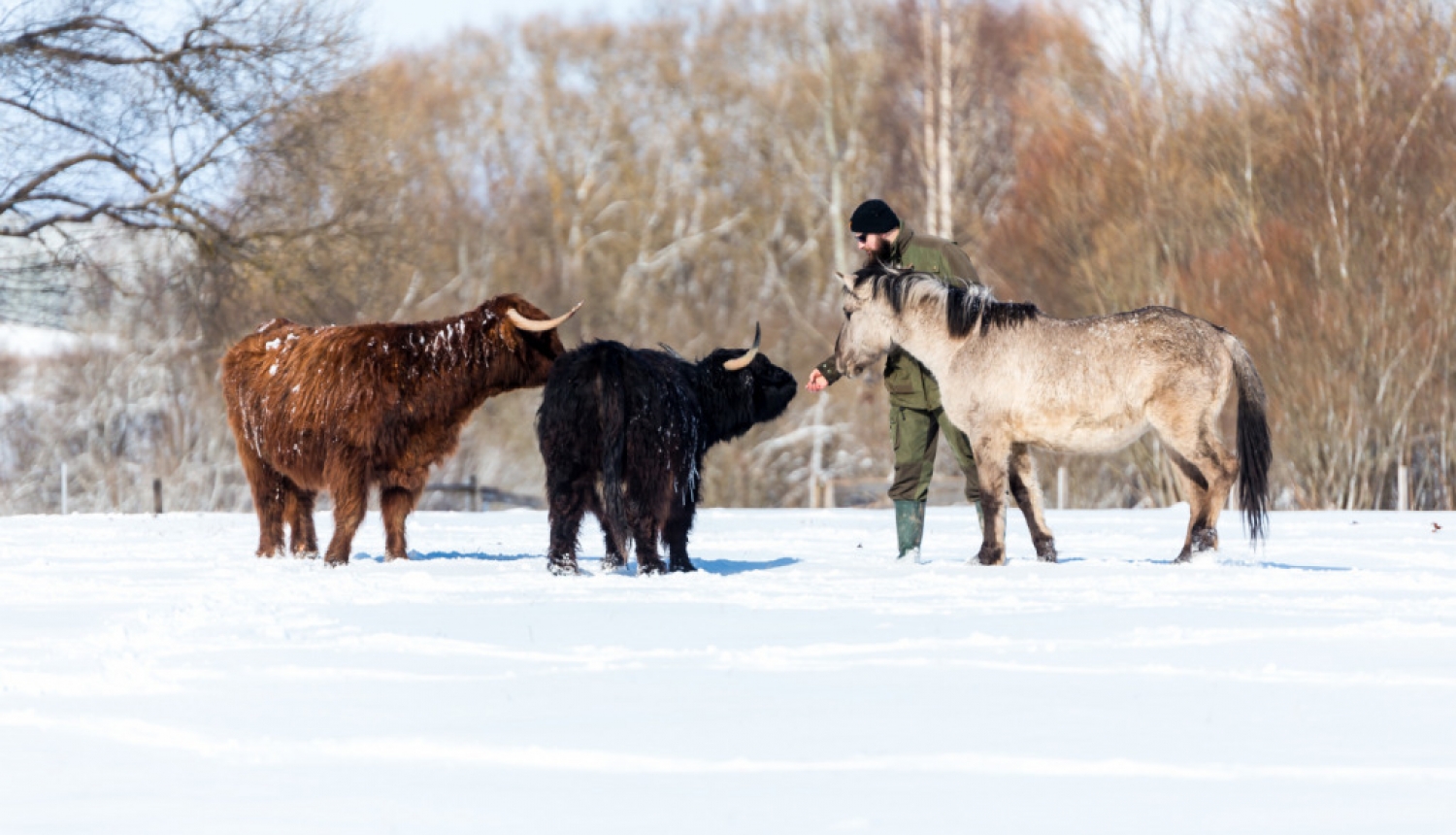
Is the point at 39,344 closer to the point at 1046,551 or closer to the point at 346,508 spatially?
the point at 346,508

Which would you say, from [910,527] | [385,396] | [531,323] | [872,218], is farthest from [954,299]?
[385,396]

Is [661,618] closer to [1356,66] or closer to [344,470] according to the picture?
[344,470]

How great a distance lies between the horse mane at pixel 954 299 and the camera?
9.02 metres

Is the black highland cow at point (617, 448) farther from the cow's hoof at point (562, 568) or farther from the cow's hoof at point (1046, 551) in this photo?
the cow's hoof at point (1046, 551)

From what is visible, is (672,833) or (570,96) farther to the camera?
(570,96)

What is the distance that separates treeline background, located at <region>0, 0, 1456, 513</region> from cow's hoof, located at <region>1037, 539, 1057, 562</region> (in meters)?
12.2

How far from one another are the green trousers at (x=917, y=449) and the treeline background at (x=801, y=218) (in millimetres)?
12034

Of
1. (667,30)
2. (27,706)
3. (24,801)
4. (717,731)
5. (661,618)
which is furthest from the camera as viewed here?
(667,30)

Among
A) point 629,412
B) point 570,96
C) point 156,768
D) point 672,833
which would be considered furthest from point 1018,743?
point 570,96

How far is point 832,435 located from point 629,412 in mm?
23674

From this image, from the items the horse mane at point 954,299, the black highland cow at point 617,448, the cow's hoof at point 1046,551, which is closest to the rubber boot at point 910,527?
the cow's hoof at point 1046,551

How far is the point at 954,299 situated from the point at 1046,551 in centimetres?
143

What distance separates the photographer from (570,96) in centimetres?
4031

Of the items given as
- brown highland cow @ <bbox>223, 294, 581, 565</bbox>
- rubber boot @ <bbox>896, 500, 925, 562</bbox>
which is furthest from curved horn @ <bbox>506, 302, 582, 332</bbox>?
rubber boot @ <bbox>896, 500, 925, 562</bbox>
